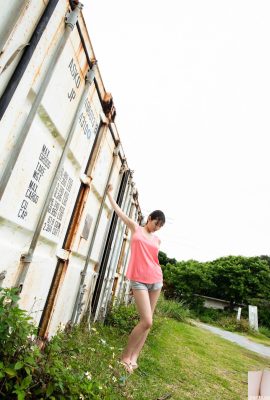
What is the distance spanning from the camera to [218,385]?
3469mm

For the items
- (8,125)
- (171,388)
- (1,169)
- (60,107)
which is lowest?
(171,388)

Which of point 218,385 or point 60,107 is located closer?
point 60,107

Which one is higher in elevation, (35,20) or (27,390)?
(35,20)

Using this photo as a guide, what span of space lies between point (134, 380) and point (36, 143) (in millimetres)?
2223

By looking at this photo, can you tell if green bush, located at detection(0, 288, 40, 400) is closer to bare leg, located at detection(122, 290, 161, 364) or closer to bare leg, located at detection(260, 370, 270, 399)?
bare leg, located at detection(260, 370, 270, 399)

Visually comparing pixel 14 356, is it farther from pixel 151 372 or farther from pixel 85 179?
pixel 151 372

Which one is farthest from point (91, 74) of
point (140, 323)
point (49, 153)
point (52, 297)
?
point (140, 323)

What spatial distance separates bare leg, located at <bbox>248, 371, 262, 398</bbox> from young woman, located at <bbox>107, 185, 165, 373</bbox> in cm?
162

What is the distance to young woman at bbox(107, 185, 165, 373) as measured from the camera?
268 centimetres

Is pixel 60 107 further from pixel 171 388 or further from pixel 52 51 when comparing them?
pixel 171 388

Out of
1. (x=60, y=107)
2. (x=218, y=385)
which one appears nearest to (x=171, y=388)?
(x=218, y=385)

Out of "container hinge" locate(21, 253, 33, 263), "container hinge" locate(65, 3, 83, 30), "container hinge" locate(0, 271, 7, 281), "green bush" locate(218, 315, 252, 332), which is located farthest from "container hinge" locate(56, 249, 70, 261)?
"green bush" locate(218, 315, 252, 332)

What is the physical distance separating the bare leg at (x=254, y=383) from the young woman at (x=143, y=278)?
1.62 m

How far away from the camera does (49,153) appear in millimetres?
1957
